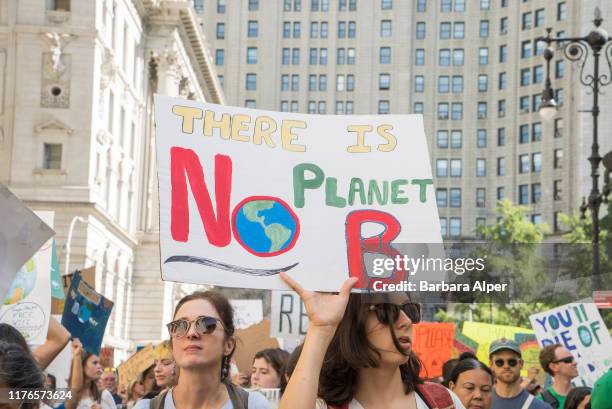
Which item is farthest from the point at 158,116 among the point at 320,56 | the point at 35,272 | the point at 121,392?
the point at 320,56

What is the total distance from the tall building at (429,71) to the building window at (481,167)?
3.5 inches

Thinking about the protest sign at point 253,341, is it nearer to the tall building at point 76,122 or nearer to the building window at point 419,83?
the tall building at point 76,122

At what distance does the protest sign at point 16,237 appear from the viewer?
202 inches

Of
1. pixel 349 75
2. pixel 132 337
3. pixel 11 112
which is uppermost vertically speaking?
→ pixel 349 75

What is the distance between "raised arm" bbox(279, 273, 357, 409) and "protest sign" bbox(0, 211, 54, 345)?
455 cm

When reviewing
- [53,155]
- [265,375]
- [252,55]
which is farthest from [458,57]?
[265,375]

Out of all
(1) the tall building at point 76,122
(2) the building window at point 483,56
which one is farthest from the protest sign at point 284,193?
(2) the building window at point 483,56

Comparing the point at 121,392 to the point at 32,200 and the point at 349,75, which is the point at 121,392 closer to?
the point at 32,200

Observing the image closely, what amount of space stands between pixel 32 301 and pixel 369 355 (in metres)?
5.11

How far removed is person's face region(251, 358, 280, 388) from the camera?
9016 mm

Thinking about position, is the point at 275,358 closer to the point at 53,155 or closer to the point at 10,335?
the point at 10,335

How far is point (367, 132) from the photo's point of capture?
Answer: 222 inches

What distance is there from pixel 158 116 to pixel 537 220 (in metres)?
93.8

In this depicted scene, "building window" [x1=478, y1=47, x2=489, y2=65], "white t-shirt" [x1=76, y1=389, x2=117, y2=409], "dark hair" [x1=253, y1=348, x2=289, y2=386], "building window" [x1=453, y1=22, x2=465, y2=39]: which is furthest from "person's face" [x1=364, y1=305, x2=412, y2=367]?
"building window" [x1=453, y1=22, x2=465, y2=39]
